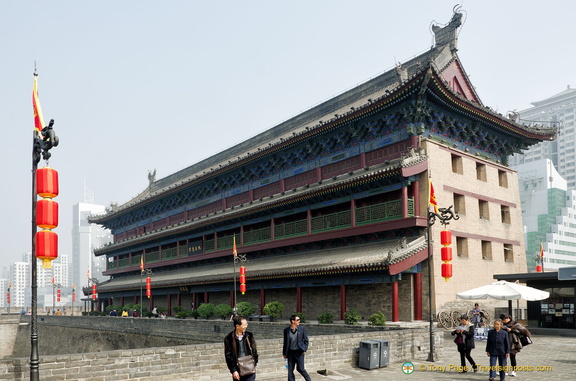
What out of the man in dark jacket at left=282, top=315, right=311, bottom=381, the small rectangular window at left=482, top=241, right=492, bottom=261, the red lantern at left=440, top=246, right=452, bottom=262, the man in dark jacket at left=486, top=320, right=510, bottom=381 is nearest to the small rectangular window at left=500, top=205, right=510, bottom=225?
the small rectangular window at left=482, top=241, right=492, bottom=261

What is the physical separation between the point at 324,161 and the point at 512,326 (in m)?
21.2

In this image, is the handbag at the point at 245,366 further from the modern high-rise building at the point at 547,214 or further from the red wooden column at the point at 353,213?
the modern high-rise building at the point at 547,214

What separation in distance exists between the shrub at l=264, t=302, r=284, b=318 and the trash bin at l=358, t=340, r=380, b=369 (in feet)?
51.0

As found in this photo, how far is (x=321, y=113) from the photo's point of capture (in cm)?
3969

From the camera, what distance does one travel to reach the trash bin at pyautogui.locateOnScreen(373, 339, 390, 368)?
1568cm

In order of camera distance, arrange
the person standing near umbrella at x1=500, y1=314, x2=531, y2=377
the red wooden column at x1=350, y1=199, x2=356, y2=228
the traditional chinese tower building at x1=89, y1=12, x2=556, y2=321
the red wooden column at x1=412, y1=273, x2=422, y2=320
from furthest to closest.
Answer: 1. the red wooden column at x1=350, y1=199, x2=356, y2=228
2. the traditional chinese tower building at x1=89, y1=12, x2=556, y2=321
3. the red wooden column at x1=412, y1=273, x2=422, y2=320
4. the person standing near umbrella at x1=500, y1=314, x2=531, y2=377

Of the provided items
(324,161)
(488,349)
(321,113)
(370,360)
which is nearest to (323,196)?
(324,161)

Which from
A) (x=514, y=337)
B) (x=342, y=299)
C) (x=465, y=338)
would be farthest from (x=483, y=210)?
(x=514, y=337)

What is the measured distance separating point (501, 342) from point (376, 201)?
18.3 meters

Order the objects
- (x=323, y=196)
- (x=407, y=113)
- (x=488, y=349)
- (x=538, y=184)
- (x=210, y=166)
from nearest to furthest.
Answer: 1. (x=488, y=349)
2. (x=407, y=113)
3. (x=323, y=196)
4. (x=210, y=166)
5. (x=538, y=184)

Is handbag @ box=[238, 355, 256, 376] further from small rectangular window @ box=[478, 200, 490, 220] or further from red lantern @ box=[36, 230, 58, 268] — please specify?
small rectangular window @ box=[478, 200, 490, 220]

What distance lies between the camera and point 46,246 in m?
10.7

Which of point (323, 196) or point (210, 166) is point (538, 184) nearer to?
point (210, 166)

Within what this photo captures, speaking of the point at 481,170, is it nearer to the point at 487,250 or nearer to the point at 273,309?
the point at 487,250
